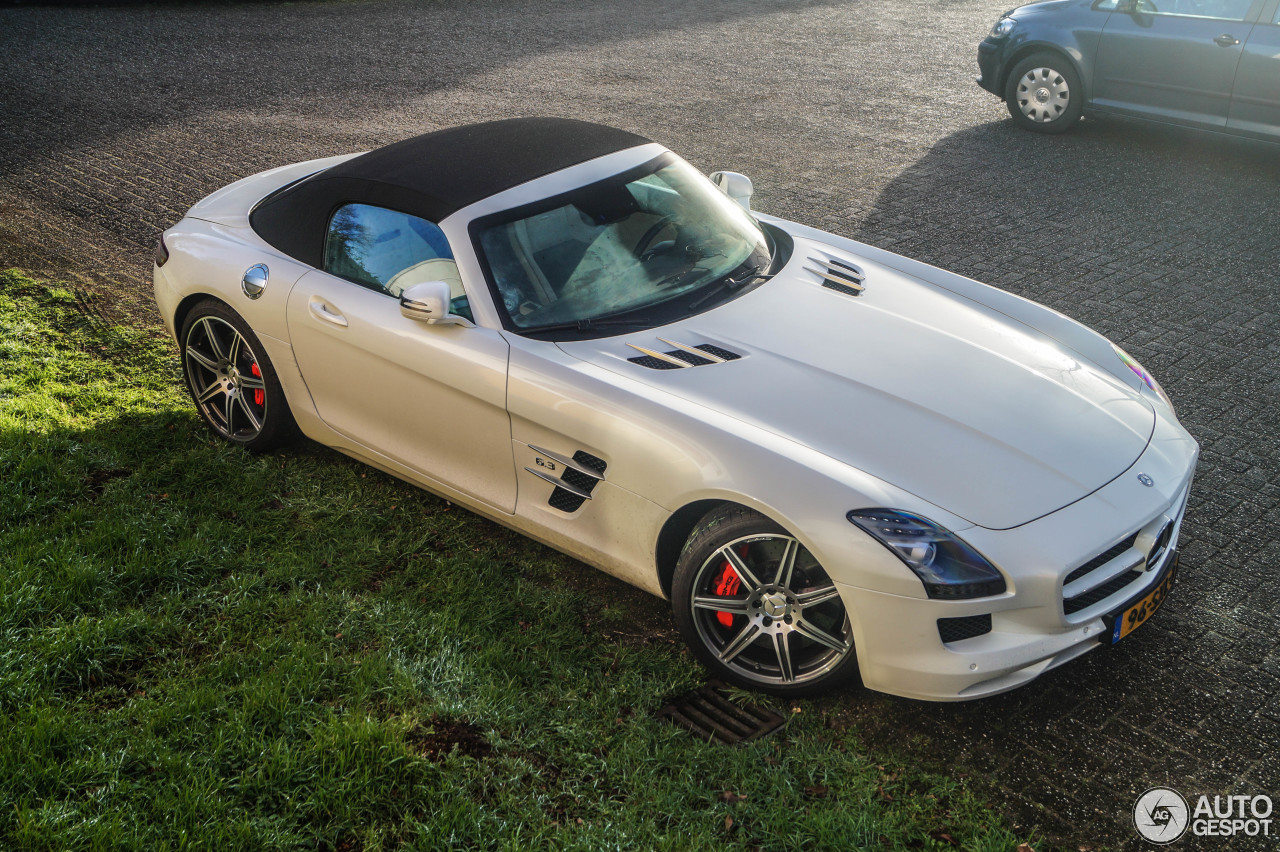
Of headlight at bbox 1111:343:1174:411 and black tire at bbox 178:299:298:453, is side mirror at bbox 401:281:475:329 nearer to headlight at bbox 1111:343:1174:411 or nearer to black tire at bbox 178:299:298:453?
black tire at bbox 178:299:298:453

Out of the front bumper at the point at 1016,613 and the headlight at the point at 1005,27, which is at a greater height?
the headlight at the point at 1005,27

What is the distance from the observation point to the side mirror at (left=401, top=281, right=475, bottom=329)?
4.10 m

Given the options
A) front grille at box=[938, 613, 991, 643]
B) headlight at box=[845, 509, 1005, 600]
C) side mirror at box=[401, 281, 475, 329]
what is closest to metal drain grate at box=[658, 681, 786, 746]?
front grille at box=[938, 613, 991, 643]

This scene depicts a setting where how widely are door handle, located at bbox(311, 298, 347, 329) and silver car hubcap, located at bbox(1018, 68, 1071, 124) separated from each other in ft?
26.4

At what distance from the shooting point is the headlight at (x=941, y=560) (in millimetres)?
3229

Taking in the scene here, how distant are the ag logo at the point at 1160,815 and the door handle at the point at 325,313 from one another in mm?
3471

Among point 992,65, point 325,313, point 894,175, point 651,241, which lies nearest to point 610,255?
point 651,241

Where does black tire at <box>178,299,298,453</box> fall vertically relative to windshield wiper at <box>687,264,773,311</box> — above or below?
below

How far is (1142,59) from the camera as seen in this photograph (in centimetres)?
934

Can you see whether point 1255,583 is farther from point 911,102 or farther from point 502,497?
point 911,102

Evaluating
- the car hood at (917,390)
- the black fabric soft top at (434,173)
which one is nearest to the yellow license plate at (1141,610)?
the car hood at (917,390)

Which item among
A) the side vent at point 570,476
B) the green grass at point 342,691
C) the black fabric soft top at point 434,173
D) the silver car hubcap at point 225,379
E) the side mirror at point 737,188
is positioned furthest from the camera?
the side mirror at point 737,188

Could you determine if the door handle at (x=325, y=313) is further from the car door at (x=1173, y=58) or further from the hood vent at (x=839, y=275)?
the car door at (x=1173, y=58)

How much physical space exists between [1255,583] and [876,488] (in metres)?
1.97
